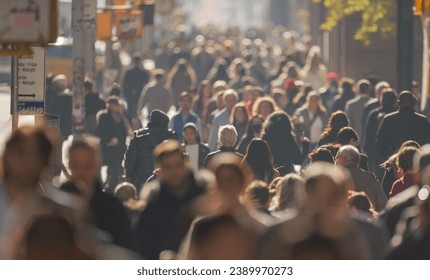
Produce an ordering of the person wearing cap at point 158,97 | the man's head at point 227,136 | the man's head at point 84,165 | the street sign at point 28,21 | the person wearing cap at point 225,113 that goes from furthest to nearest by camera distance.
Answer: the person wearing cap at point 158,97
the person wearing cap at point 225,113
the man's head at point 227,136
the street sign at point 28,21
the man's head at point 84,165

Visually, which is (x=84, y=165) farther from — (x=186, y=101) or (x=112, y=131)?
(x=112, y=131)

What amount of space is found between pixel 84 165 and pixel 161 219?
61cm

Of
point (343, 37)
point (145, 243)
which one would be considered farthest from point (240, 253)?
point (343, 37)

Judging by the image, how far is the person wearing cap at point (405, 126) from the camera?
18.5 metres

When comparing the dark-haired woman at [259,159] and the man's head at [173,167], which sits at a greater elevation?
the man's head at [173,167]

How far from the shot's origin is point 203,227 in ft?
26.8

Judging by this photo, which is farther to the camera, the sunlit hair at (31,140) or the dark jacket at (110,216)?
the dark jacket at (110,216)

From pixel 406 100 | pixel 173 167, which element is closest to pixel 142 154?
pixel 406 100

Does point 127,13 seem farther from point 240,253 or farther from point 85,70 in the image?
point 240,253

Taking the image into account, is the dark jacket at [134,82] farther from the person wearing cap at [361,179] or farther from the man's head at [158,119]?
the person wearing cap at [361,179]

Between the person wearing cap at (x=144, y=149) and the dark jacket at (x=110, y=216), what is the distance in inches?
301

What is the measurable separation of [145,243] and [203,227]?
2230 mm

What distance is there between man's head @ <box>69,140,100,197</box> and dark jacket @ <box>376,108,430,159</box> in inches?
346

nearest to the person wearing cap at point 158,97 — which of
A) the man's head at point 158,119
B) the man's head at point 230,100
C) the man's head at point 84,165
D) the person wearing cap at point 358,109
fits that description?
the person wearing cap at point 358,109
